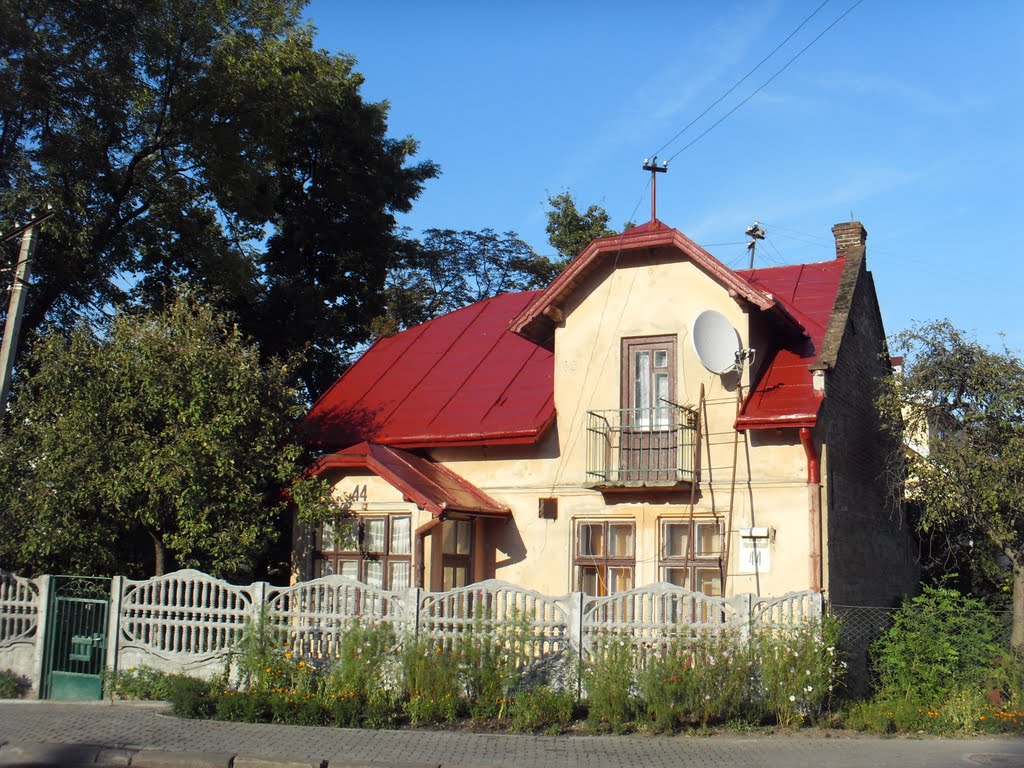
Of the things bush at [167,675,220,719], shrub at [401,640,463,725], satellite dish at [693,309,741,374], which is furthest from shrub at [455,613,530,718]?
satellite dish at [693,309,741,374]

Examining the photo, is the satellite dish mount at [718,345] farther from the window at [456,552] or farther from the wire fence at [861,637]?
the window at [456,552]

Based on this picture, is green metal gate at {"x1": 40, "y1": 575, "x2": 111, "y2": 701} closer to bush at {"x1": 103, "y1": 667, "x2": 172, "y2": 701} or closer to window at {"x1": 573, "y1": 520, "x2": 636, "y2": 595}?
bush at {"x1": 103, "y1": 667, "x2": 172, "y2": 701}

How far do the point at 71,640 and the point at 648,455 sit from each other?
854 centimetres

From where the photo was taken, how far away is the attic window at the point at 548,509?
1552cm

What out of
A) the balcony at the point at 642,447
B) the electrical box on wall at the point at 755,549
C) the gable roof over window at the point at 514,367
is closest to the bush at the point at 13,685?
the gable roof over window at the point at 514,367

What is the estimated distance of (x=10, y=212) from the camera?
1816 centimetres

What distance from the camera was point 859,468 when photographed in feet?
52.3

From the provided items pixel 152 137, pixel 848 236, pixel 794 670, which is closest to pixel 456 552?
pixel 794 670

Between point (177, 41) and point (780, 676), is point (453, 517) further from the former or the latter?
point (177, 41)

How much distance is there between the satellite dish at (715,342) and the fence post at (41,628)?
31.4 ft

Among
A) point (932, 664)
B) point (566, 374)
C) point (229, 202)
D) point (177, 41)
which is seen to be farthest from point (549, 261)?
point (932, 664)

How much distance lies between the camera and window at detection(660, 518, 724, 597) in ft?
46.4

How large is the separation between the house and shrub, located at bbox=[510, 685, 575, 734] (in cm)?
350

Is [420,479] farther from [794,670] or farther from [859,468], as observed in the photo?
[859,468]
